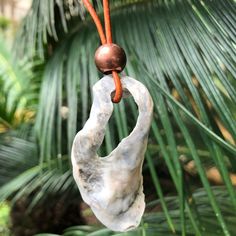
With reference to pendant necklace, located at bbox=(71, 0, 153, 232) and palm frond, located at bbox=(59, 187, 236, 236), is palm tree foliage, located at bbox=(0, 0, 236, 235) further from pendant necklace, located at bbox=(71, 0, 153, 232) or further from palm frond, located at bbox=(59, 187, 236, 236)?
pendant necklace, located at bbox=(71, 0, 153, 232)

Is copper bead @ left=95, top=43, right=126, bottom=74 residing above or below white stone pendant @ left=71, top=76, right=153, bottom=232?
above

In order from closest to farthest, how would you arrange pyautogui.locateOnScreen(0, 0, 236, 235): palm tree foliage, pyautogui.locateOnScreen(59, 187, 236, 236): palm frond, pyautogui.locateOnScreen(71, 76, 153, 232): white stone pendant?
pyautogui.locateOnScreen(71, 76, 153, 232): white stone pendant < pyautogui.locateOnScreen(0, 0, 236, 235): palm tree foliage < pyautogui.locateOnScreen(59, 187, 236, 236): palm frond

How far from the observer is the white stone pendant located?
0.33m

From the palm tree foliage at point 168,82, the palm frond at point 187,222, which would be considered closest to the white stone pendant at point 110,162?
the palm tree foliage at point 168,82

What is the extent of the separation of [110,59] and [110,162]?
8 cm

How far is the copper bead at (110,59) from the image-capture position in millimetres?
343

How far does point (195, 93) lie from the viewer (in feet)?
1.87

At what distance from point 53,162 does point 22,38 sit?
0.93 feet

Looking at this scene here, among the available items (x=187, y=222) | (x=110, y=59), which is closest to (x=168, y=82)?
(x=187, y=222)

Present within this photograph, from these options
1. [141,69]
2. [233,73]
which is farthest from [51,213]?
[233,73]

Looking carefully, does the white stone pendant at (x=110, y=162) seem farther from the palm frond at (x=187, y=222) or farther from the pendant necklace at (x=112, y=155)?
the palm frond at (x=187, y=222)

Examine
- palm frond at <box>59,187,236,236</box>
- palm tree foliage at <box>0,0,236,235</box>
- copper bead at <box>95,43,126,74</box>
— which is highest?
copper bead at <box>95,43,126,74</box>

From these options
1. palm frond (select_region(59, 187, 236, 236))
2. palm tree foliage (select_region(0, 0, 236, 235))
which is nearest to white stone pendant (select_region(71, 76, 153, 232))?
palm tree foliage (select_region(0, 0, 236, 235))

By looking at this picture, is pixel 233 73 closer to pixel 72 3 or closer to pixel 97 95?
pixel 97 95
